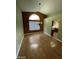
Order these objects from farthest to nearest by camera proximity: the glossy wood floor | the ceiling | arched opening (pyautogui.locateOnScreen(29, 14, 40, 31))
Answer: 1. arched opening (pyautogui.locateOnScreen(29, 14, 40, 31))
2. the ceiling
3. the glossy wood floor

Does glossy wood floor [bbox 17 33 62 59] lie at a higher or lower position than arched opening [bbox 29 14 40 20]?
lower

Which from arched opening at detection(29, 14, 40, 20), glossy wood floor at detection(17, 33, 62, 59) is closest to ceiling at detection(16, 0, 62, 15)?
glossy wood floor at detection(17, 33, 62, 59)

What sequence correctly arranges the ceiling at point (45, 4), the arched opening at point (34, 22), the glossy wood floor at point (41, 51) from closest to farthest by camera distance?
1. the glossy wood floor at point (41, 51)
2. the ceiling at point (45, 4)
3. the arched opening at point (34, 22)

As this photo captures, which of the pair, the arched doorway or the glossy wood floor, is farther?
the arched doorway

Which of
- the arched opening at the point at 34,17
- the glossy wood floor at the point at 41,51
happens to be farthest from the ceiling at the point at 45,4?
the arched opening at the point at 34,17

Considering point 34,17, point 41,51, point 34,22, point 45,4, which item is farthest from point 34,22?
point 41,51

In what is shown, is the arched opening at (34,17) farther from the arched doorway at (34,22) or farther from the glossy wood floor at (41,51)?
the glossy wood floor at (41,51)

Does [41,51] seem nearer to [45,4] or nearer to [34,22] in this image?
[45,4]

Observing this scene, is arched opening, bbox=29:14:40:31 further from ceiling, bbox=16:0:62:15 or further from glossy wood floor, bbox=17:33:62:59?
glossy wood floor, bbox=17:33:62:59
